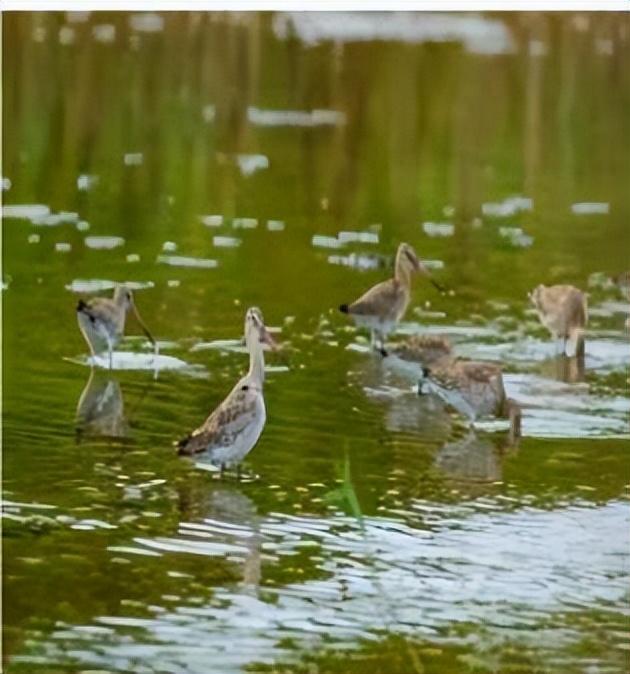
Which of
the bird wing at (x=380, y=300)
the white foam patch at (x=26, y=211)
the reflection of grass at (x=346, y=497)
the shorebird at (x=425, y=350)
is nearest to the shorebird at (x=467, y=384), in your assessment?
the shorebird at (x=425, y=350)

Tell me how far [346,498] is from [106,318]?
68 cm

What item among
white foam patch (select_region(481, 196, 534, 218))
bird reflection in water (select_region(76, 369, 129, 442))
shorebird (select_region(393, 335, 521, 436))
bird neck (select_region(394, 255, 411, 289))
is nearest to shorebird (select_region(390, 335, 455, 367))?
shorebird (select_region(393, 335, 521, 436))

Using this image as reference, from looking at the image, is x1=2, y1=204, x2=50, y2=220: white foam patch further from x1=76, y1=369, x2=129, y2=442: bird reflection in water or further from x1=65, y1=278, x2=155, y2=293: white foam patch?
x1=76, y1=369, x2=129, y2=442: bird reflection in water

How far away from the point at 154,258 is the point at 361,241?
0.46 metres

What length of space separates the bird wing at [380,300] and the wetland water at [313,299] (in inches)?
2.1

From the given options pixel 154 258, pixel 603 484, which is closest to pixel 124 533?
pixel 154 258

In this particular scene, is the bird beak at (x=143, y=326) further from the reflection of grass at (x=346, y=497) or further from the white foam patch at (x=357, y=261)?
the reflection of grass at (x=346, y=497)

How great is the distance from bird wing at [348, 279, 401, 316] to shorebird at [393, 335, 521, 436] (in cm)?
11

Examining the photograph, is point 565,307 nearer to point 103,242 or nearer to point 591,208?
point 591,208

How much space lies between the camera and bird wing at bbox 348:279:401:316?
3.87 m

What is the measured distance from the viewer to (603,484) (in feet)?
11.6

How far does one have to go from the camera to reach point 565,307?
390 centimetres

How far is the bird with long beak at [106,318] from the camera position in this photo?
371 centimetres

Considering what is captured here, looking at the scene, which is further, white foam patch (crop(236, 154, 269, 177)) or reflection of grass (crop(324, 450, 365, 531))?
white foam patch (crop(236, 154, 269, 177))
